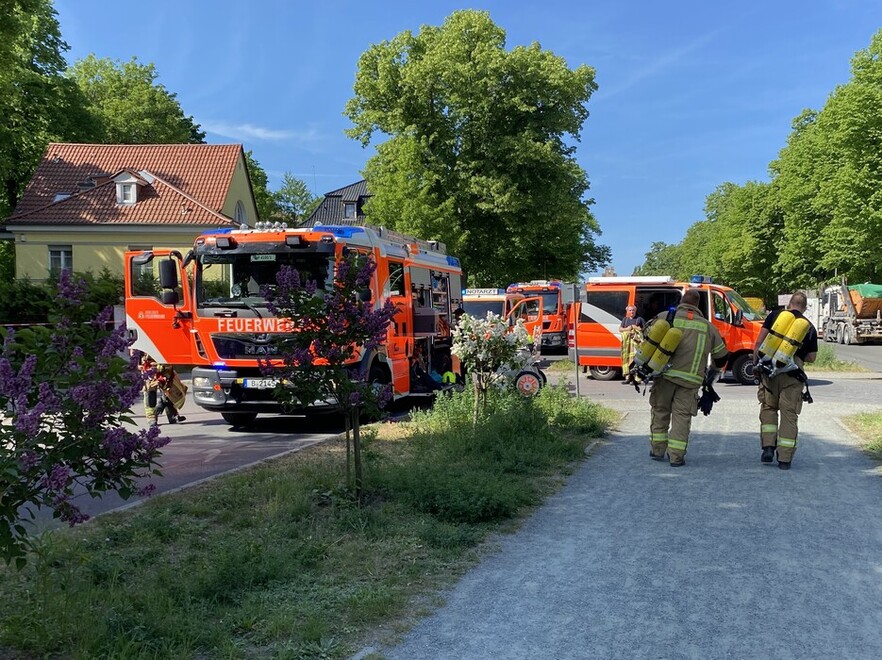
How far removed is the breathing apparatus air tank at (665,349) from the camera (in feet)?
26.2

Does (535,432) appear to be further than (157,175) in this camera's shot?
No

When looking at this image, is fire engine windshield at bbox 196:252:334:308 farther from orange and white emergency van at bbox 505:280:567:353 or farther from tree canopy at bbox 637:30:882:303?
tree canopy at bbox 637:30:882:303

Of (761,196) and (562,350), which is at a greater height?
(761,196)

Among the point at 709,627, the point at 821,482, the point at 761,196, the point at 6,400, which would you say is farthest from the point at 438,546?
the point at 761,196

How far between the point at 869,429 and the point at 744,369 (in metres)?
7.93

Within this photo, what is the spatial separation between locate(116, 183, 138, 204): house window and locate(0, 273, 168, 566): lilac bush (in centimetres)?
3351

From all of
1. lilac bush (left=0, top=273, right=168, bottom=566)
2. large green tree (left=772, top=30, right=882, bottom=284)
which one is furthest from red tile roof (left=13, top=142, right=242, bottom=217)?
lilac bush (left=0, top=273, right=168, bottom=566)

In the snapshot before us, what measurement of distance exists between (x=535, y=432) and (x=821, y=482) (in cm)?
303

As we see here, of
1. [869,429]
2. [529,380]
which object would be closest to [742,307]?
[529,380]

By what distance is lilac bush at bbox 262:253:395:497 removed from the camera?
19.4 feet

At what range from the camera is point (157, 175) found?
119 feet

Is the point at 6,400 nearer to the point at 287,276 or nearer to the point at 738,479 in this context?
the point at 287,276

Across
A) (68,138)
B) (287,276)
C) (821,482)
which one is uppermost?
(68,138)

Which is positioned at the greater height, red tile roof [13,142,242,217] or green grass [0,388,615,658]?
red tile roof [13,142,242,217]
